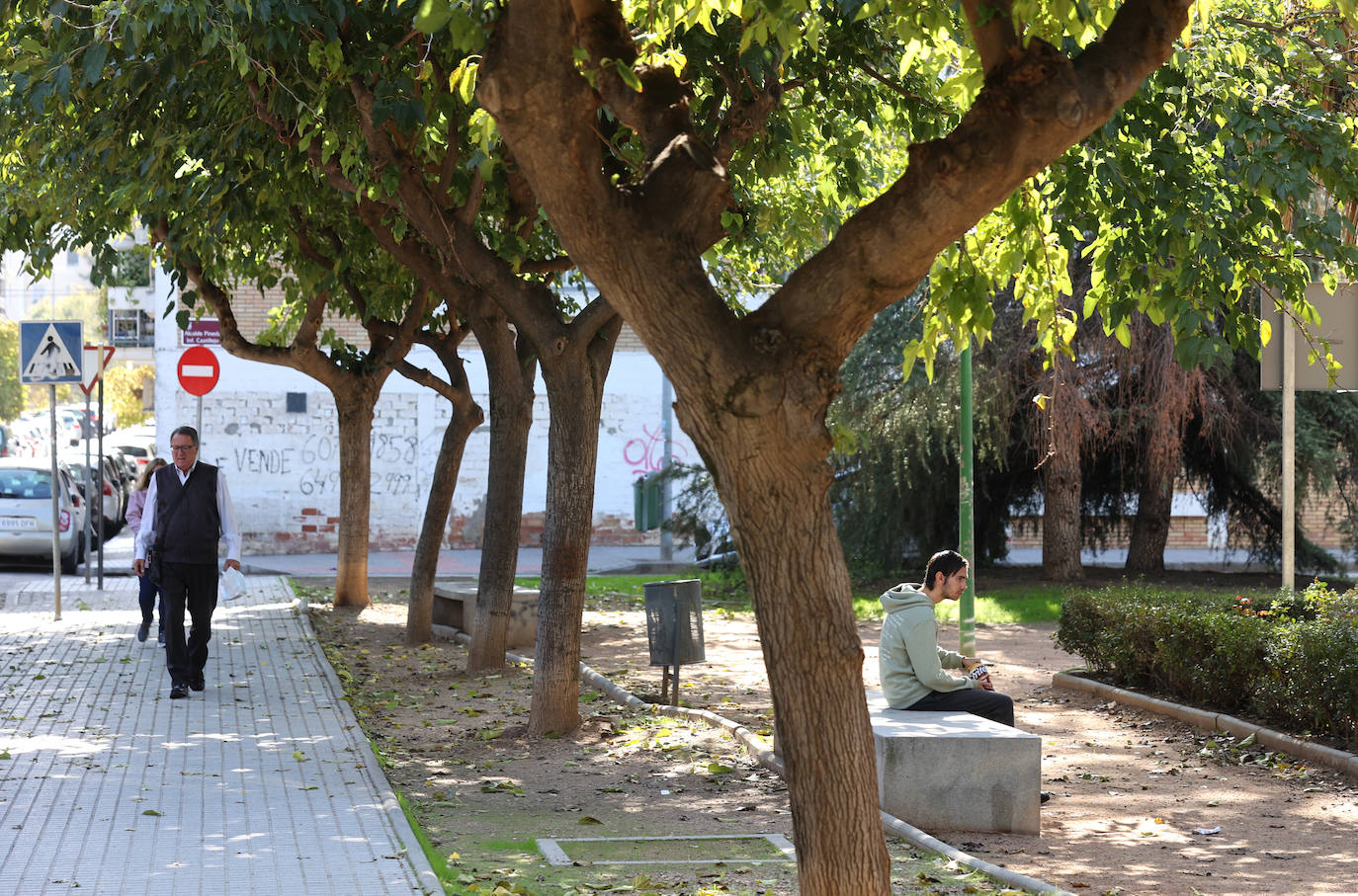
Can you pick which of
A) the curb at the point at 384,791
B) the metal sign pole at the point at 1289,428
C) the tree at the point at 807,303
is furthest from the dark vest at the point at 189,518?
the metal sign pole at the point at 1289,428

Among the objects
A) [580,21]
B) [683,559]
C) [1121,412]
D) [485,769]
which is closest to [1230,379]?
[1121,412]

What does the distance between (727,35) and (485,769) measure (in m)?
4.67

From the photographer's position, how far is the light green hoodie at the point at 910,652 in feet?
26.0

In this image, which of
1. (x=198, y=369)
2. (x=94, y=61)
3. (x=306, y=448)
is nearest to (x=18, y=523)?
(x=198, y=369)

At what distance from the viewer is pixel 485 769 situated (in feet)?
28.6

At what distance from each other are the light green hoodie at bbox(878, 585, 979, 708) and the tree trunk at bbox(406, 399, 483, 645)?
6.83 meters

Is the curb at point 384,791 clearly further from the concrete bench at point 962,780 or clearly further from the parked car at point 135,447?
the parked car at point 135,447

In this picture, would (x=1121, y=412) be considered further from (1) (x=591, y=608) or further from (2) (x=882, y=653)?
(2) (x=882, y=653)

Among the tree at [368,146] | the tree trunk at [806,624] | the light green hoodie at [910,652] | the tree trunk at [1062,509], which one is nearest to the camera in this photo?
the tree trunk at [806,624]

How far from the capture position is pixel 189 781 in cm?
777

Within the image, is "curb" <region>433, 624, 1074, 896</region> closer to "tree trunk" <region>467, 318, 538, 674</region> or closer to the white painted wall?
"tree trunk" <region>467, 318, 538, 674</region>

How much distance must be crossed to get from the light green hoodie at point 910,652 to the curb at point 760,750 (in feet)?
2.60

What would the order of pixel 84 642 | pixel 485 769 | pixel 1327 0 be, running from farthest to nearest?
pixel 84 642, pixel 1327 0, pixel 485 769

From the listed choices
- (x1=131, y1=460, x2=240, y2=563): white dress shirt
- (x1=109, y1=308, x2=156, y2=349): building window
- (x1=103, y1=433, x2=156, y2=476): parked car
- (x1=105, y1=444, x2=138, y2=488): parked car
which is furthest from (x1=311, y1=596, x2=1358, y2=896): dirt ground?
(x1=109, y1=308, x2=156, y2=349): building window
